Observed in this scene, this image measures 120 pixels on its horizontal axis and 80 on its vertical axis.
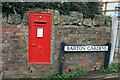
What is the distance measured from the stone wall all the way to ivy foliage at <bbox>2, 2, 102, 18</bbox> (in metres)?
0.21

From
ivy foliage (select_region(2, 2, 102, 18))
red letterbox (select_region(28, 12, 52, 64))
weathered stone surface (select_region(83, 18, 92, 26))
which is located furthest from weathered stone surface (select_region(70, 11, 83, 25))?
red letterbox (select_region(28, 12, 52, 64))

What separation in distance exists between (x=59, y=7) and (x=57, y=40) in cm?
91

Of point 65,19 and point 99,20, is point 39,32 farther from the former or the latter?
point 99,20

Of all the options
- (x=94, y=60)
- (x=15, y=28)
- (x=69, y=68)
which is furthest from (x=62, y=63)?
(x=15, y=28)

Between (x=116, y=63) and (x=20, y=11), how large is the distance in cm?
300

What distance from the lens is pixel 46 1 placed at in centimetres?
665

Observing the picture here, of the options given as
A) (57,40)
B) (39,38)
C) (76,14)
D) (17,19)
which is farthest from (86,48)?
(17,19)

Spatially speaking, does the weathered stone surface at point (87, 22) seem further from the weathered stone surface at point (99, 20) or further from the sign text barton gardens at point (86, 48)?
the sign text barton gardens at point (86, 48)

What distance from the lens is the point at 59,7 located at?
21.8ft

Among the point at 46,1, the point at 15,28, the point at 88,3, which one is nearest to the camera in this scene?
the point at 15,28

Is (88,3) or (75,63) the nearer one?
(75,63)

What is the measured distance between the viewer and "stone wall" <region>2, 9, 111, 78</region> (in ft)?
20.5

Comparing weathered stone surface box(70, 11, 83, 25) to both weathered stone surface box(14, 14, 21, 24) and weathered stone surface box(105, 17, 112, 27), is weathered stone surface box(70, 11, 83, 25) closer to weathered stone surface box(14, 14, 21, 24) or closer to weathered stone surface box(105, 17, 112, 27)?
weathered stone surface box(105, 17, 112, 27)

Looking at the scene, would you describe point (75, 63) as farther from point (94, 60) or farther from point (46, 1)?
point (46, 1)
